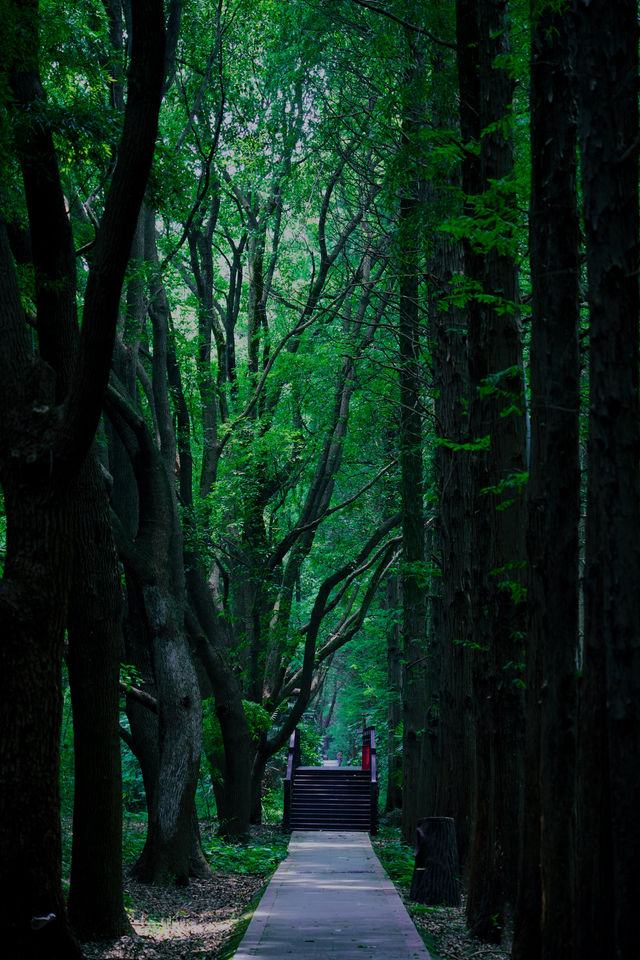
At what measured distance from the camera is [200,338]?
20859 millimetres

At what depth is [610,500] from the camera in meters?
4.91

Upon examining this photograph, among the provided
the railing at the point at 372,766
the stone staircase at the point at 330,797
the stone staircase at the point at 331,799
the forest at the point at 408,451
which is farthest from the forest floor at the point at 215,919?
the stone staircase at the point at 331,799

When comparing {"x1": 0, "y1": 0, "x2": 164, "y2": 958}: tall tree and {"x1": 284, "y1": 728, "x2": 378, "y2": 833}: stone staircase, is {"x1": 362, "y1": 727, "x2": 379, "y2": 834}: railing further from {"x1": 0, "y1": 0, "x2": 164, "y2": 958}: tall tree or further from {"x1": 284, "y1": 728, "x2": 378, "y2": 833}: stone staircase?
{"x1": 0, "y1": 0, "x2": 164, "y2": 958}: tall tree

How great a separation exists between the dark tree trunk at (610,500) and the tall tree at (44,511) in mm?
3150

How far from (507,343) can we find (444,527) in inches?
205

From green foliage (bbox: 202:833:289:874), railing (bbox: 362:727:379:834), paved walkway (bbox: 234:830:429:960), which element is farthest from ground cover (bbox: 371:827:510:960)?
railing (bbox: 362:727:379:834)

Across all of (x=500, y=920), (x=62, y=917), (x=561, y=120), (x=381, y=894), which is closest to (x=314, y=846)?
(x=381, y=894)

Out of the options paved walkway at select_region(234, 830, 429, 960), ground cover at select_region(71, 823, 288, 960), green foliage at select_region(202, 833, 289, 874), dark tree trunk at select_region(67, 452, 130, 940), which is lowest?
green foliage at select_region(202, 833, 289, 874)

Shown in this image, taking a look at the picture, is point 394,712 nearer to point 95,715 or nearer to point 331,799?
point 331,799

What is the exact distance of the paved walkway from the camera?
24.8 feet

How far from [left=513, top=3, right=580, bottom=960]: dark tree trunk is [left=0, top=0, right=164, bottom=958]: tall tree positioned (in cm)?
279

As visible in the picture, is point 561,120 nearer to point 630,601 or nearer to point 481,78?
point 481,78

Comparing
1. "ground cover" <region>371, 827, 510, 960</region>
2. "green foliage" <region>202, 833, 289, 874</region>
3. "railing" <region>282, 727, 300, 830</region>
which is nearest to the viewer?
"ground cover" <region>371, 827, 510, 960</region>

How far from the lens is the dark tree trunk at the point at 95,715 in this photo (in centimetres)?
853
